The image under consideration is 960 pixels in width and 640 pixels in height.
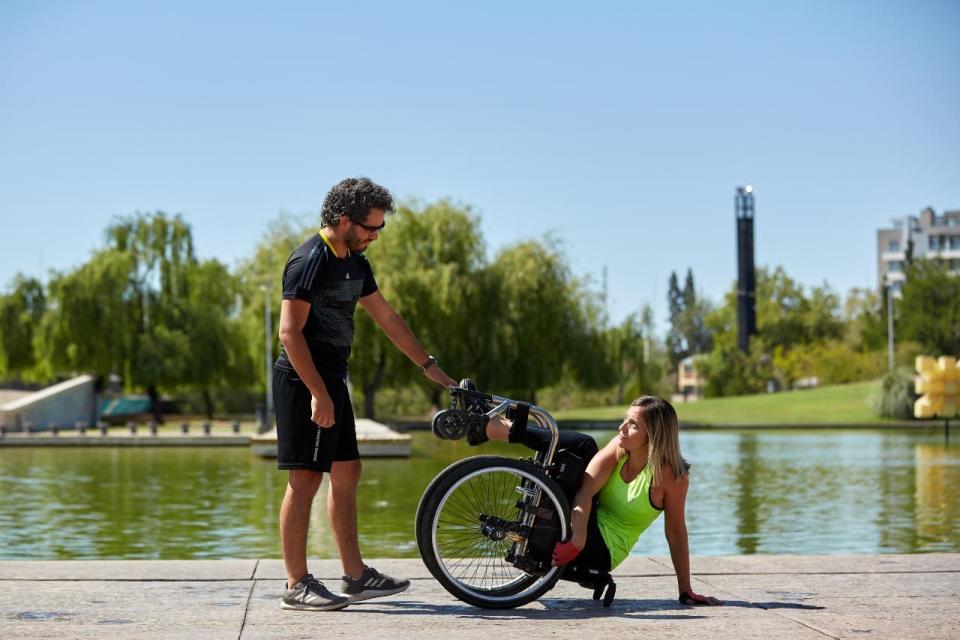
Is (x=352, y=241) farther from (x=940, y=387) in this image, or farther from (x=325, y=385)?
(x=940, y=387)

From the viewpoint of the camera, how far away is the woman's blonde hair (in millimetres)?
5719

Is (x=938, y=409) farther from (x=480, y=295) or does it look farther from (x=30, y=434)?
(x=30, y=434)

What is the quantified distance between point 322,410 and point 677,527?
162cm

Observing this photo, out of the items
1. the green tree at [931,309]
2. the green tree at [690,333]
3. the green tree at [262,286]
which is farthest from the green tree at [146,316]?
the green tree at [690,333]

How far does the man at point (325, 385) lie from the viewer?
5496mm

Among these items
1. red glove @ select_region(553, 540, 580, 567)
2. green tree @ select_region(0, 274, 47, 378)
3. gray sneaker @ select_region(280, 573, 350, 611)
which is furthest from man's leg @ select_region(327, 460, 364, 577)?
green tree @ select_region(0, 274, 47, 378)

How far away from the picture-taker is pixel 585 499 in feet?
19.0

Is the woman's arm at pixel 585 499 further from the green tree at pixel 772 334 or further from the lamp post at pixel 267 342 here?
the green tree at pixel 772 334

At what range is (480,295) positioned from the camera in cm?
4294

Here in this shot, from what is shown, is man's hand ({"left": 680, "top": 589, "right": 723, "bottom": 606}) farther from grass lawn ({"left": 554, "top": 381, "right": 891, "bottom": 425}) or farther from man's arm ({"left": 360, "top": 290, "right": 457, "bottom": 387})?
grass lawn ({"left": 554, "top": 381, "right": 891, "bottom": 425})

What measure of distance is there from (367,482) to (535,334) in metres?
23.4

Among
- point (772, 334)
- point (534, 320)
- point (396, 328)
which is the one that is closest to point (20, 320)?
point (534, 320)

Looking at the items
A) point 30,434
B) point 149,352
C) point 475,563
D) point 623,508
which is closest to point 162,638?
point 475,563

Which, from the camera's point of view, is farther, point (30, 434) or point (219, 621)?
point (30, 434)
